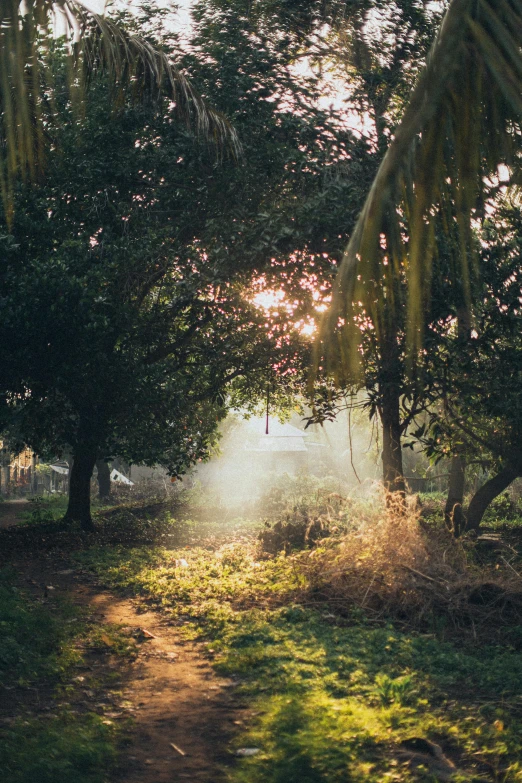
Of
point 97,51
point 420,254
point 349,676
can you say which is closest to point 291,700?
point 349,676

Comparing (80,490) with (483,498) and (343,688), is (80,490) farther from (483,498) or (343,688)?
(343,688)

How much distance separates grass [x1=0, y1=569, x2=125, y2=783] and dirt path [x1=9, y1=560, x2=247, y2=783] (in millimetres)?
187

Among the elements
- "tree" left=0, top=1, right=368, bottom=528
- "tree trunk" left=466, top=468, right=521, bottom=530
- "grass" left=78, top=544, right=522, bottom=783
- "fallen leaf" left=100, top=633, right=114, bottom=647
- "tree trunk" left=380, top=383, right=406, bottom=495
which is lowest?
"fallen leaf" left=100, top=633, right=114, bottom=647

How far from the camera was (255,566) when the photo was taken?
1212 cm

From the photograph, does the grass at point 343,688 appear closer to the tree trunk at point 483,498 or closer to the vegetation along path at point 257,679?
the vegetation along path at point 257,679

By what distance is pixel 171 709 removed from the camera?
536 cm

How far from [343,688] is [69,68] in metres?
4.76

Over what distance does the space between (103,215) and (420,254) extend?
403 inches

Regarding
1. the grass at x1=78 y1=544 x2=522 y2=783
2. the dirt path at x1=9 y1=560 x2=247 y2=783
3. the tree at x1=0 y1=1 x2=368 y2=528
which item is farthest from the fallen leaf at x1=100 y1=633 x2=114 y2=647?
the tree at x1=0 y1=1 x2=368 y2=528

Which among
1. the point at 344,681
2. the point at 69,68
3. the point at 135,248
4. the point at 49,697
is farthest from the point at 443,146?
the point at 135,248

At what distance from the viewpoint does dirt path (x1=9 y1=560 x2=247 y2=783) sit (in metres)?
4.27

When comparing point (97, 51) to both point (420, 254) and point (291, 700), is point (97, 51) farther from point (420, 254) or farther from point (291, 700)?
point (291, 700)

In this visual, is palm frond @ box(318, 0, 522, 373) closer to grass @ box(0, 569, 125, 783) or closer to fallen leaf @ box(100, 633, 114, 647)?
grass @ box(0, 569, 125, 783)

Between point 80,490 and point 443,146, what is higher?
point 443,146
